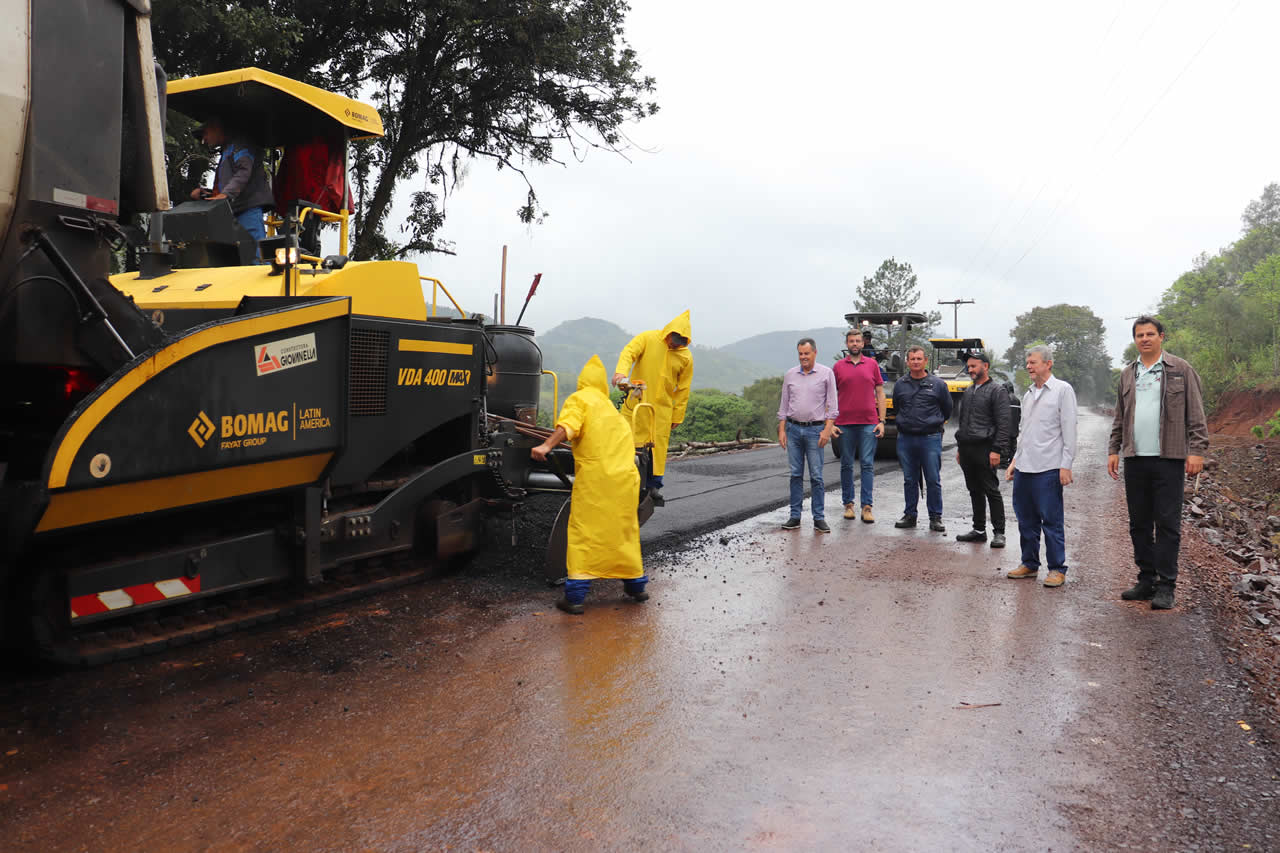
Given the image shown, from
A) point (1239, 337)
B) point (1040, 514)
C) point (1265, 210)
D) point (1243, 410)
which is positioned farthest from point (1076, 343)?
point (1040, 514)

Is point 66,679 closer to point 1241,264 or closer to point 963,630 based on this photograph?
point 963,630

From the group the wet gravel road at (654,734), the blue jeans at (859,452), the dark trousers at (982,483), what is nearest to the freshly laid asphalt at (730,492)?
the blue jeans at (859,452)

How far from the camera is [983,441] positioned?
742 cm

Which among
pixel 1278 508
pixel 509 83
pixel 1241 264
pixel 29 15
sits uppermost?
pixel 1241 264

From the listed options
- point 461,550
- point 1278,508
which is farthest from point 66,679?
point 1278,508

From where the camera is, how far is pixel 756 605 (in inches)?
204

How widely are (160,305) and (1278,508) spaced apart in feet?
50.9

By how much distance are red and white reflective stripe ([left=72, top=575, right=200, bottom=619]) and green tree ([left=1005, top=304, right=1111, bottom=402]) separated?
95.1 metres

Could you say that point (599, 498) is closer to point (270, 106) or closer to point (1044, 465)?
point (270, 106)

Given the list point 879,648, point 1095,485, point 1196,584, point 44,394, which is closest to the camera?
A: point 44,394

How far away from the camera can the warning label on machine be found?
12.5 feet

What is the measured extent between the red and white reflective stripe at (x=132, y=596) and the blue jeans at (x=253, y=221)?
2.35 metres

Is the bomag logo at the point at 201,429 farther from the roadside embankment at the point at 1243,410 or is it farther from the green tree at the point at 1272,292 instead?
the green tree at the point at 1272,292

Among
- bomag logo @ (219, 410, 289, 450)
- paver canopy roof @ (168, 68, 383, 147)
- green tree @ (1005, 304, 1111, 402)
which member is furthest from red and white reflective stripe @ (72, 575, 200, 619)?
green tree @ (1005, 304, 1111, 402)
